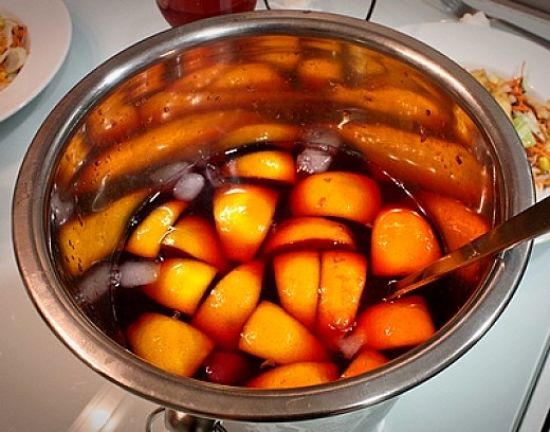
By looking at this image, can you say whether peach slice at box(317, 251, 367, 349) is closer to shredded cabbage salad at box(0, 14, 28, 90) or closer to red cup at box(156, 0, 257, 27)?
red cup at box(156, 0, 257, 27)

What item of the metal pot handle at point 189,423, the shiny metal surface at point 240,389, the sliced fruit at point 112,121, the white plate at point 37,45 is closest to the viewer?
the shiny metal surface at point 240,389

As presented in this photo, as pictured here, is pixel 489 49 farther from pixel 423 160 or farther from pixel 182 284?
pixel 182 284

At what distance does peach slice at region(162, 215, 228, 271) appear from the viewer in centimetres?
76

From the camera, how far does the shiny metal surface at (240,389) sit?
49 centimetres

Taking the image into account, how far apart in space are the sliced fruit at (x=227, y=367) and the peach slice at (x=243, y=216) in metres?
0.12

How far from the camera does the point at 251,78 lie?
83cm

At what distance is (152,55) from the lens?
2.36 feet

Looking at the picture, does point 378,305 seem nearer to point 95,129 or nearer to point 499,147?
point 499,147

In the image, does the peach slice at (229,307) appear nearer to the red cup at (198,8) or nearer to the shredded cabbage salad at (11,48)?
the red cup at (198,8)

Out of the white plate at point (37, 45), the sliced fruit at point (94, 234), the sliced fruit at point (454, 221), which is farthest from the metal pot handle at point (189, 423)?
the white plate at point (37, 45)

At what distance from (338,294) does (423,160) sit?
0.21m

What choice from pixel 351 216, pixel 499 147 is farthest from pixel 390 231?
pixel 499 147

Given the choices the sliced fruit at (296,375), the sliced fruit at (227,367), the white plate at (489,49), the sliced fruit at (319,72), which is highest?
the white plate at (489,49)

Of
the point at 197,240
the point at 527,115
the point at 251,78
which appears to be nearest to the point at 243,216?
the point at 197,240
